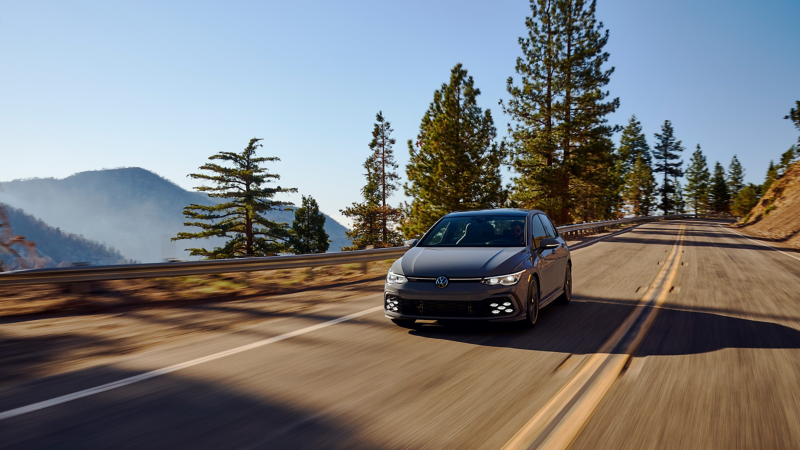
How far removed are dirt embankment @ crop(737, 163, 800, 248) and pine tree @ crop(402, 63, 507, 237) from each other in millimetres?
19964

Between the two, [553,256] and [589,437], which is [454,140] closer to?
[553,256]

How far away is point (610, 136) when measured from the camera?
126 feet

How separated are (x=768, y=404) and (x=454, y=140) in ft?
136

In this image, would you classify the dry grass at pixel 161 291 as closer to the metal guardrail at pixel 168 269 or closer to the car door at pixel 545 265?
the metal guardrail at pixel 168 269

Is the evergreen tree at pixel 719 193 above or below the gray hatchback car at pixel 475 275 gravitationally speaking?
above

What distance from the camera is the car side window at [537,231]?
7459 mm

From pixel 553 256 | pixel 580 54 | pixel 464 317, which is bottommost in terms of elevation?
pixel 464 317

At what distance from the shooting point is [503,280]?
5969 millimetres

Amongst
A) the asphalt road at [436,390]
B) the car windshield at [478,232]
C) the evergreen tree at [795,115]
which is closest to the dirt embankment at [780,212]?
the evergreen tree at [795,115]

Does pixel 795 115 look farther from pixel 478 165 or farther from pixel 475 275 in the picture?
pixel 475 275

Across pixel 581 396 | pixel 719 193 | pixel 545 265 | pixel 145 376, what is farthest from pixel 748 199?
pixel 145 376

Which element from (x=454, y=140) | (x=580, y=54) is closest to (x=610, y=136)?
(x=580, y=54)

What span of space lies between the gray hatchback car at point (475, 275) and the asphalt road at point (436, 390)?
346 mm

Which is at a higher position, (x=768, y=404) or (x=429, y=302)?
(x=429, y=302)
